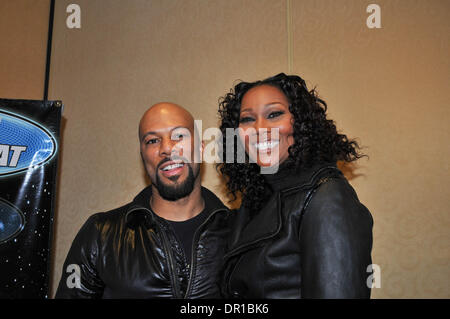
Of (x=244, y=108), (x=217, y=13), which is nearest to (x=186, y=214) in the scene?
(x=244, y=108)

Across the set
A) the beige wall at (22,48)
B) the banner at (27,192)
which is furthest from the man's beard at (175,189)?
the beige wall at (22,48)

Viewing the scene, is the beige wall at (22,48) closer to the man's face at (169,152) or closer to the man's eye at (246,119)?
the man's face at (169,152)

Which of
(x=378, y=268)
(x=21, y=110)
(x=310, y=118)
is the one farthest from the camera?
(x=378, y=268)

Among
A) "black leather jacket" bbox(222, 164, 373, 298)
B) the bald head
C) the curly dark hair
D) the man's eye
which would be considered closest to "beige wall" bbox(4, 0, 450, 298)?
the bald head

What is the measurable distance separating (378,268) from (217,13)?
2.16m

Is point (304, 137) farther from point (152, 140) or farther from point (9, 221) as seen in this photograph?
point (9, 221)

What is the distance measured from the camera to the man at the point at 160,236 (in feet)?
6.19

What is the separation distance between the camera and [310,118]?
1.73 meters

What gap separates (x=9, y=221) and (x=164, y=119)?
3.51 ft

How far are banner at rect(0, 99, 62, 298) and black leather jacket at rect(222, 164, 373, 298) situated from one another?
48.7 inches

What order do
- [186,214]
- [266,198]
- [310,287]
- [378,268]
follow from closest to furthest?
1. [310,287]
2. [266,198]
3. [186,214]
4. [378,268]

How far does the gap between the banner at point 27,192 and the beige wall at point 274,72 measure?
1.70 ft

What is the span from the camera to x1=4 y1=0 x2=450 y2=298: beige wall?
2.73m
